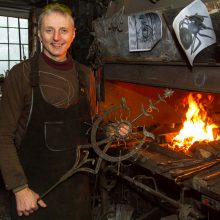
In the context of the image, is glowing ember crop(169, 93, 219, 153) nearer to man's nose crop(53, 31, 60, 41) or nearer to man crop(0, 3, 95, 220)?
man crop(0, 3, 95, 220)

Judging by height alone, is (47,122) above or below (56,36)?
below

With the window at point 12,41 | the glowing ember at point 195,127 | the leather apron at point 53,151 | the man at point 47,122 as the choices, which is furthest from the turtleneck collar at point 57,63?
the window at point 12,41

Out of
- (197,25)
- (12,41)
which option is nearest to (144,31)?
(197,25)

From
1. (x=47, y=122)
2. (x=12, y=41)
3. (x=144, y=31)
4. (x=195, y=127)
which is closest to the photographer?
(x=47, y=122)

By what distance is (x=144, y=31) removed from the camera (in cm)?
312

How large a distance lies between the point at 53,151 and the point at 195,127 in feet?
7.05

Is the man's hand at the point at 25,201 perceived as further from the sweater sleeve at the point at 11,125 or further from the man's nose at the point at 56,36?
the man's nose at the point at 56,36

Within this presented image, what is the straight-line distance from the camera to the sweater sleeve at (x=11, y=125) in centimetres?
230

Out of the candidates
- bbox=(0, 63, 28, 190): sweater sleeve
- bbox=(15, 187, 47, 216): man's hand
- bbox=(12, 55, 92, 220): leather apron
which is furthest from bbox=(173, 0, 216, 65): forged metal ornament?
bbox=(15, 187, 47, 216): man's hand

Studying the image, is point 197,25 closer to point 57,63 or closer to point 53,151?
point 57,63

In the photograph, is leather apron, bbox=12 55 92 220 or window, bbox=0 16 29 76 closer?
leather apron, bbox=12 55 92 220

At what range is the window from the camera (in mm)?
5785

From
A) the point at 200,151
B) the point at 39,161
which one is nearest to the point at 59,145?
the point at 39,161

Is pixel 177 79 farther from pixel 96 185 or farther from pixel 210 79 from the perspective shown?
pixel 96 185
